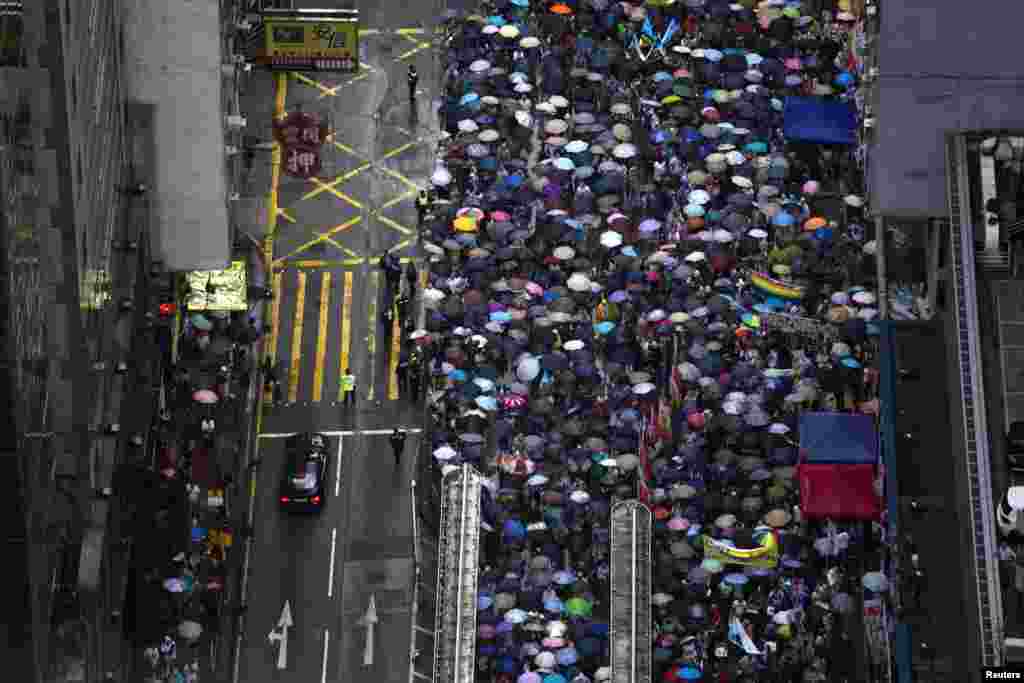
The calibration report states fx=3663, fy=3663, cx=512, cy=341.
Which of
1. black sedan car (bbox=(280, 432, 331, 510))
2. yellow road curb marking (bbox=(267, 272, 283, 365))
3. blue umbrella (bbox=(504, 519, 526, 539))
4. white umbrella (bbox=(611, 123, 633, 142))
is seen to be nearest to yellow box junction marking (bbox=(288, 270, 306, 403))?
yellow road curb marking (bbox=(267, 272, 283, 365))

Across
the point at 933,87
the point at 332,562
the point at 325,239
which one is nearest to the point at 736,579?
the point at 332,562

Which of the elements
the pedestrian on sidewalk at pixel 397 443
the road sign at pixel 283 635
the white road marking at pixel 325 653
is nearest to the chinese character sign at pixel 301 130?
the pedestrian on sidewalk at pixel 397 443

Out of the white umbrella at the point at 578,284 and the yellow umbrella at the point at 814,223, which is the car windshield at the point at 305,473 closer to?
the white umbrella at the point at 578,284

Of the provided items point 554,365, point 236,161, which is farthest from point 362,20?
point 554,365

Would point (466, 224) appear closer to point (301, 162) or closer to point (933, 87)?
point (301, 162)

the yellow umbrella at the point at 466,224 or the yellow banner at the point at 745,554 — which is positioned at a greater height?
the yellow umbrella at the point at 466,224

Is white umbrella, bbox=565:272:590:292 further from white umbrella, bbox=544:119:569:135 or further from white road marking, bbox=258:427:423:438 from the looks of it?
white umbrella, bbox=544:119:569:135
